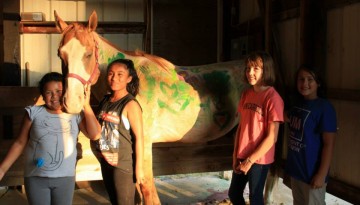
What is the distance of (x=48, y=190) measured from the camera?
1.85 m

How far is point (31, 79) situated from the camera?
530 centimetres

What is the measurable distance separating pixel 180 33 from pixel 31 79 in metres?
2.47

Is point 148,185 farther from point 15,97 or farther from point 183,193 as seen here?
point 183,193

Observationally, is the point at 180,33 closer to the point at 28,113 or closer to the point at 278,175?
the point at 278,175

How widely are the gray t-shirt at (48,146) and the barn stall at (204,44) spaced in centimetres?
113

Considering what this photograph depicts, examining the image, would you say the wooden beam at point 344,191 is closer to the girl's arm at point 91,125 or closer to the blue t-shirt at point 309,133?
the blue t-shirt at point 309,133

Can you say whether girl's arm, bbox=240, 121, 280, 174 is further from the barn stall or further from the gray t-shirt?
the gray t-shirt

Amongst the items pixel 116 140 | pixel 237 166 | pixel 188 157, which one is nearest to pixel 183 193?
pixel 188 157

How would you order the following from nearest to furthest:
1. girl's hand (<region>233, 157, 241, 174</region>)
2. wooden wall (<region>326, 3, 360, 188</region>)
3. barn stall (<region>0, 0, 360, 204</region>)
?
girl's hand (<region>233, 157, 241, 174</region>)
wooden wall (<region>326, 3, 360, 188</region>)
barn stall (<region>0, 0, 360, 204</region>)

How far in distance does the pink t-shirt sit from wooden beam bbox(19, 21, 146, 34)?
3555mm

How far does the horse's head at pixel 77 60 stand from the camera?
1.99 metres

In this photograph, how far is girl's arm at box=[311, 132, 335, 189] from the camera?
81.1 inches

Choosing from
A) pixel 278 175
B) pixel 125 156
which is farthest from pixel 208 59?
pixel 125 156

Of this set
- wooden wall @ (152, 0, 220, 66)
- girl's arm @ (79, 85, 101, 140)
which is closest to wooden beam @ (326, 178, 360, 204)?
girl's arm @ (79, 85, 101, 140)
